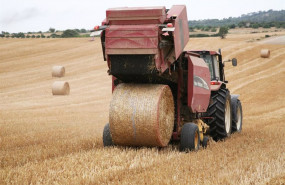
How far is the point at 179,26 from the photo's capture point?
24.5 ft

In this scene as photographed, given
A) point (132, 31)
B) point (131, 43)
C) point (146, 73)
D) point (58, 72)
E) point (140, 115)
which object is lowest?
point (58, 72)

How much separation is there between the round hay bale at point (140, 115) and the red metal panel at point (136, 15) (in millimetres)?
1114

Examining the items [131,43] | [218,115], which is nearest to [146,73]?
[131,43]

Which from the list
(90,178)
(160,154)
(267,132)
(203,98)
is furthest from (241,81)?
(90,178)

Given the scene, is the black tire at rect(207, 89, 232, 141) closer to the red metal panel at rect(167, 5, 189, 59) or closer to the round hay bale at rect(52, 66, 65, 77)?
the red metal panel at rect(167, 5, 189, 59)

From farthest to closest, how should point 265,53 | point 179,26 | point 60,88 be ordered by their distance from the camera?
point 265,53 → point 60,88 → point 179,26

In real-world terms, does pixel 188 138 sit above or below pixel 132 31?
below

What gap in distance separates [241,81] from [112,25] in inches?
724

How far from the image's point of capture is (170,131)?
7.72m

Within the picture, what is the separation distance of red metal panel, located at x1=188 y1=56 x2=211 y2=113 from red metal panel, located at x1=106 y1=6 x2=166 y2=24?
132 cm

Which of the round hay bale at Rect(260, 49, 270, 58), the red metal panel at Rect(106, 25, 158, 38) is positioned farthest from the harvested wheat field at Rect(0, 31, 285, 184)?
the red metal panel at Rect(106, 25, 158, 38)

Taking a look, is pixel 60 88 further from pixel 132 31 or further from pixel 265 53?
pixel 132 31

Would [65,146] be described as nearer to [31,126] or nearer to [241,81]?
[31,126]

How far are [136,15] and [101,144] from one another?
291cm
